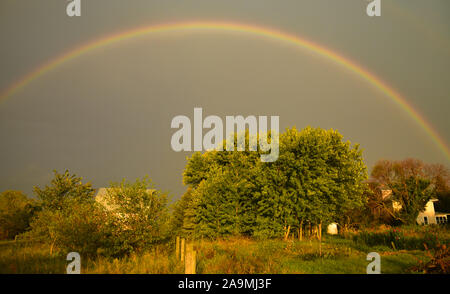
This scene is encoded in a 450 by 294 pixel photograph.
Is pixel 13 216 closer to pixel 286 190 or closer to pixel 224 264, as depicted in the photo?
pixel 286 190

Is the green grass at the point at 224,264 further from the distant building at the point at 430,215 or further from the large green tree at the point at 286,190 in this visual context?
the distant building at the point at 430,215

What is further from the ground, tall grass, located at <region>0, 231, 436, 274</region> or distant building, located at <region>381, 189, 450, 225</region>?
tall grass, located at <region>0, 231, 436, 274</region>

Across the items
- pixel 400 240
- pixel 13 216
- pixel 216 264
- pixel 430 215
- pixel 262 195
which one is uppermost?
pixel 262 195

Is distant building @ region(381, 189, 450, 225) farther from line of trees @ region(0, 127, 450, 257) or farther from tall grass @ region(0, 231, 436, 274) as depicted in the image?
tall grass @ region(0, 231, 436, 274)

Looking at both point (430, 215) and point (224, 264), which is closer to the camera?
point (224, 264)

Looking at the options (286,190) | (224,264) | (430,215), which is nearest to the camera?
(224,264)

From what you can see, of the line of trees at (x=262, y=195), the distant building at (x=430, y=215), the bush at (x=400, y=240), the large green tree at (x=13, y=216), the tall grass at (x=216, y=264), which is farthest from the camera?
the distant building at (x=430, y=215)

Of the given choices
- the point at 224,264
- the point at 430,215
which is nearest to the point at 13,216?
the point at 224,264

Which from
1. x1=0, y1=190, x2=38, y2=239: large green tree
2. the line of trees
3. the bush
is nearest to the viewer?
the bush

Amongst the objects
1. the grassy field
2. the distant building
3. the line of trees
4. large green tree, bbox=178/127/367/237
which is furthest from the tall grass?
the distant building

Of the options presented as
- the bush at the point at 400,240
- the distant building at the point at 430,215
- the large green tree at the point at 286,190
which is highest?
the large green tree at the point at 286,190

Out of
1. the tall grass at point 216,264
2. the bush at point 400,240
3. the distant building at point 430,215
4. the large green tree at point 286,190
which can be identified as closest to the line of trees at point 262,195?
the large green tree at point 286,190

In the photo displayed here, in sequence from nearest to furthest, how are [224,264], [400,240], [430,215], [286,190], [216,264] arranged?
[224,264] < [216,264] < [400,240] < [286,190] < [430,215]
